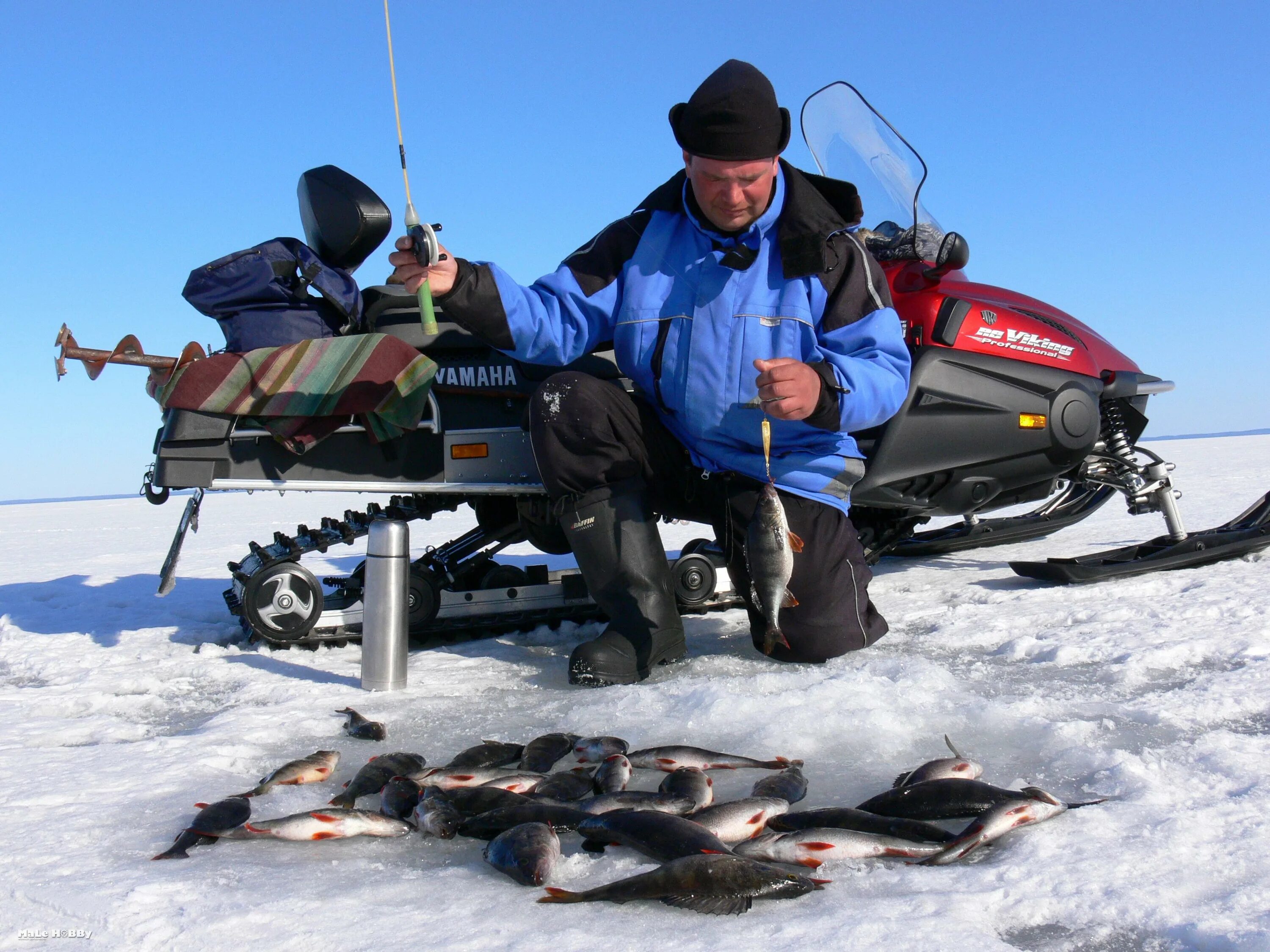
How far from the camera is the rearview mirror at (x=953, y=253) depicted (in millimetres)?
3539

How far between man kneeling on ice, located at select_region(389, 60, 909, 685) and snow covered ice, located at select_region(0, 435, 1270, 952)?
257 mm

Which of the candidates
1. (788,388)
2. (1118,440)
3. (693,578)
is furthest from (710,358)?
(1118,440)

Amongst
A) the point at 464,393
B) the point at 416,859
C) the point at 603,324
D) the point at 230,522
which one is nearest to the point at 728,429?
the point at 603,324

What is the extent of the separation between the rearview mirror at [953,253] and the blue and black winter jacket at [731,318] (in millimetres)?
574

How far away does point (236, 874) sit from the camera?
4.98 ft

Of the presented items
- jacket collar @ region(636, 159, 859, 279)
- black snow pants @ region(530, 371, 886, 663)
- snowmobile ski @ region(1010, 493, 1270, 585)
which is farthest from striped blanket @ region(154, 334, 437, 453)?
snowmobile ski @ region(1010, 493, 1270, 585)

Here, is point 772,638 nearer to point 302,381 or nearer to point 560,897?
point 560,897

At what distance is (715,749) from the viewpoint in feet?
7.06

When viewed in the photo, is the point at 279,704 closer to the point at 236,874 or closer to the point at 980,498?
Answer: the point at 236,874

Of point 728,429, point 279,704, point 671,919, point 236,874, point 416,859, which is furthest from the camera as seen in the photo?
point 728,429

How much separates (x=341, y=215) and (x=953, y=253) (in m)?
2.13

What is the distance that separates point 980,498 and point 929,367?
0.59 meters

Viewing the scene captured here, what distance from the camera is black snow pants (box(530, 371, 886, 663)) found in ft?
9.75

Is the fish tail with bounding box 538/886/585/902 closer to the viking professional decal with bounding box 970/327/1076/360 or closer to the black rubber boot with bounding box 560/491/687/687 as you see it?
the black rubber boot with bounding box 560/491/687/687
